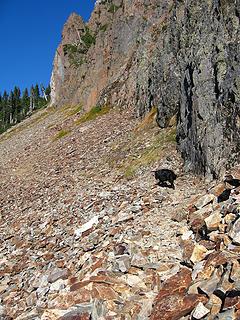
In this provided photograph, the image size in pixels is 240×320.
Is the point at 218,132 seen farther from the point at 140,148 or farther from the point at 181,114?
the point at 140,148

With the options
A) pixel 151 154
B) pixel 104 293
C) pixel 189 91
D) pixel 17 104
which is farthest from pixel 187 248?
pixel 17 104

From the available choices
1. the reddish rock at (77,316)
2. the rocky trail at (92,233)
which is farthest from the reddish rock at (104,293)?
the reddish rock at (77,316)

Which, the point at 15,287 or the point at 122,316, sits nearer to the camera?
the point at 122,316

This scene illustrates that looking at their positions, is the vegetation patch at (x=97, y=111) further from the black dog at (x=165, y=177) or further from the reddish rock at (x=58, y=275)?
the reddish rock at (x=58, y=275)

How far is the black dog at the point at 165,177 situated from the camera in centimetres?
1950

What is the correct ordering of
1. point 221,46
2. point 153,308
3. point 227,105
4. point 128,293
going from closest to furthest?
1. point 153,308
2. point 128,293
3. point 227,105
4. point 221,46

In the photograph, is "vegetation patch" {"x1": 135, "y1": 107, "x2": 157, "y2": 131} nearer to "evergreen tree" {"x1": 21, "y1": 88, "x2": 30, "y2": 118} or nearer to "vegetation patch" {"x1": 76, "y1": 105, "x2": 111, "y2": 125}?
"vegetation patch" {"x1": 76, "y1": 105, "x2": 111, "y2": 125}

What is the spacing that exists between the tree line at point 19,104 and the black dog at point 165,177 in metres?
129

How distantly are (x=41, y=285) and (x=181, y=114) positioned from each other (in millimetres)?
13816

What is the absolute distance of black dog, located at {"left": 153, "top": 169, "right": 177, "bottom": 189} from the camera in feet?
64.0

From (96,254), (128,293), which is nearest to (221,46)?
(96,254)

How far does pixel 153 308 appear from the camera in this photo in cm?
1047

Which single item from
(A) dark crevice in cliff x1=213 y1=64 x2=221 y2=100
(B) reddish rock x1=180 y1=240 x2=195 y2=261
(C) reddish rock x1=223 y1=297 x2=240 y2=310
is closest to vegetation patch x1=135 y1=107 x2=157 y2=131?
(A) dark crevice in cliff x1=213 y1=64 x2=221 y2=100

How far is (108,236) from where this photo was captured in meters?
16.1
